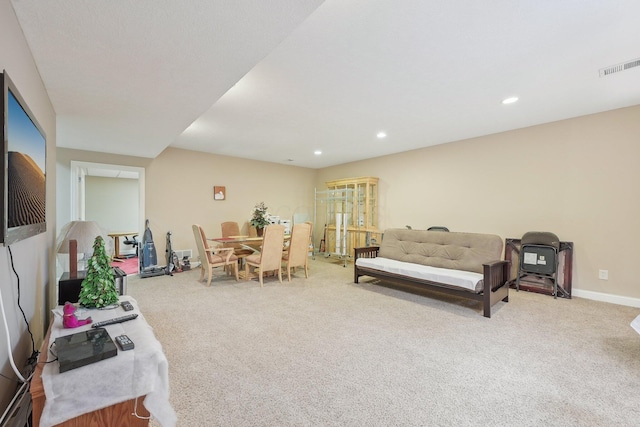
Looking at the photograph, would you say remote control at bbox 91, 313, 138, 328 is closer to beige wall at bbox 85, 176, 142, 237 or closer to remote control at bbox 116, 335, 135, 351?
remote control at bbox 116, 335, 135, 351

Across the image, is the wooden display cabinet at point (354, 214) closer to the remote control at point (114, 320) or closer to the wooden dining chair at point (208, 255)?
the wooden dining chair at point (208, 255)

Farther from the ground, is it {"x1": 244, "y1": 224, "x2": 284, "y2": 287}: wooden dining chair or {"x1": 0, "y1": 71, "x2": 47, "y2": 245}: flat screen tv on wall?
{"x1": 0, "y1": 71, "x2": 47, "y2": 245}: flat screen tv on wall

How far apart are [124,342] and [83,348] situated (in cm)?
15

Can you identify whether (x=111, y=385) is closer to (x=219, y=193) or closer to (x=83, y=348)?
(x=83, y=348)

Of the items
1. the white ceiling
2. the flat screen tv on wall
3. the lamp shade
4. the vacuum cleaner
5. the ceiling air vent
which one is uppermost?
the ceiling air vent

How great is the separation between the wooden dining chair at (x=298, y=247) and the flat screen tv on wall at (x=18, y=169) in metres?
3.23

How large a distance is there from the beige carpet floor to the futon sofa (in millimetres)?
251

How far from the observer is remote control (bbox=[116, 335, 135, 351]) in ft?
4.34

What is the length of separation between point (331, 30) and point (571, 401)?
2930 millimetres

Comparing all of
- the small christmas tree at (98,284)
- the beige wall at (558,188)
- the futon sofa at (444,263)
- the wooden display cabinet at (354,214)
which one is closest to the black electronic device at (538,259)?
the beige wall at (558,188)

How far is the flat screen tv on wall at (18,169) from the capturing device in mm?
1039

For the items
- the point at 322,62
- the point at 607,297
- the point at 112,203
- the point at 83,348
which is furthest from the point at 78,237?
the point at 112,203

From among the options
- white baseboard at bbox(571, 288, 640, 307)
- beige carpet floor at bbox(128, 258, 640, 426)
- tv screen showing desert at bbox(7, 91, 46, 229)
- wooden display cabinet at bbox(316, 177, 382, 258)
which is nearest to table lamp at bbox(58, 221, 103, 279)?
tv screen showing desert at bbox(7, 91, 46, 229)

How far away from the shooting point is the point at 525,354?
2338mm
